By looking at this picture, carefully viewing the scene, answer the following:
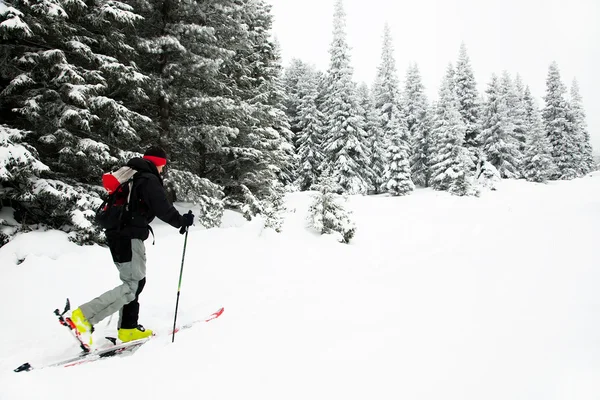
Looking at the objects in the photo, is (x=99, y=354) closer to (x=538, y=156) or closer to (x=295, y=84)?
(x=295, y=84)

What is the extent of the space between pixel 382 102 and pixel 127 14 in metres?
30.5

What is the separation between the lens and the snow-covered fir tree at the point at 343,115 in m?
28.4

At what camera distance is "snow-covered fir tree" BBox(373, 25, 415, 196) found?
32.3m

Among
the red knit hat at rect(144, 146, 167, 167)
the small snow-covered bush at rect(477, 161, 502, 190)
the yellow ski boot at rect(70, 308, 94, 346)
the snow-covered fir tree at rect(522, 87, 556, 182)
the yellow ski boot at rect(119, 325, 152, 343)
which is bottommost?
the yellow ski boot at rect(119, 325, 152, 343)

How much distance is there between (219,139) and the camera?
11398 mm

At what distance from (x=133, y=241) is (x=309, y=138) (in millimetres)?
29534

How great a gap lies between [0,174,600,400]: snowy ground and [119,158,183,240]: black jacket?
4.37ft

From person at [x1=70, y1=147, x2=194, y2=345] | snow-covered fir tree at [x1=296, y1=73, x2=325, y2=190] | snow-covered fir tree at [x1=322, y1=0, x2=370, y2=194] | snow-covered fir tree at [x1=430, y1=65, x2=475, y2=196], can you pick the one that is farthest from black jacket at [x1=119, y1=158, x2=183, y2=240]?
snow-covered fir tree at [x1=296, y1=73, x2=325, y2=190]

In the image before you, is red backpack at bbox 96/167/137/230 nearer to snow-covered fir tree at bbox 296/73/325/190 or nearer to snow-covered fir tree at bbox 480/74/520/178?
snow-covered fir tree at bbox 296/73/325/190

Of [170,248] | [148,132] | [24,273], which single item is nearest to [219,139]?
[148,132]

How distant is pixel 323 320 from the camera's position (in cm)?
427

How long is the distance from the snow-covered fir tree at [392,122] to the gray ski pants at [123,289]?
3025cm

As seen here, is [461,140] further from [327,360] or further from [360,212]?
[327,360]

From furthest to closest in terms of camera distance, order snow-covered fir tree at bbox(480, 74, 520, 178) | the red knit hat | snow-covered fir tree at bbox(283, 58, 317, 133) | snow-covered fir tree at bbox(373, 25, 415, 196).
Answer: snow-covered fir tree at bbox(480, 74, 520, 178), snow-covered fir tree at bbox(283, 58, 317, 133), snow-covered fir tree at bbox(373, 25, 415, 196), the red knit hat
